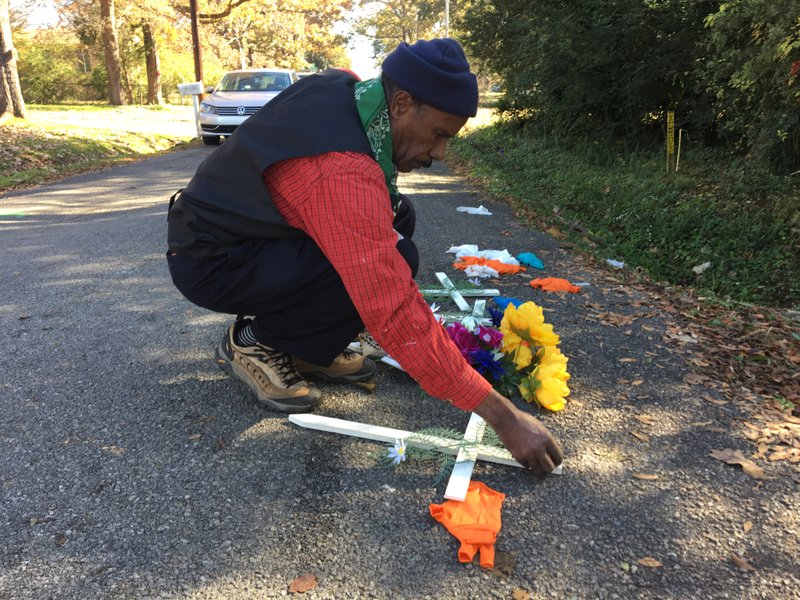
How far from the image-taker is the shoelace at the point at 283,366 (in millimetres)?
2579

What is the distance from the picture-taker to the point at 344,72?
7.18ft

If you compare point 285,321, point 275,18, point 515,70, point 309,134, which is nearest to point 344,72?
point 309,134

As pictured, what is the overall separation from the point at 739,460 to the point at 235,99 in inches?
531

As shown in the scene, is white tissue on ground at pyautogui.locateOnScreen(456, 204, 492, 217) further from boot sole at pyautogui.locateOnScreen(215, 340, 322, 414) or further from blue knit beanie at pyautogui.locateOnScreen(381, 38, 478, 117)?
blue knit beanie at pyautogui.locateOnScreen(381, 38, 478, 117)

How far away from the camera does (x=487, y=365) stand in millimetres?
2756

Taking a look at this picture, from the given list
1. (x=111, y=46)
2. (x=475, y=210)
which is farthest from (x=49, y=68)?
(x=475, y=210)

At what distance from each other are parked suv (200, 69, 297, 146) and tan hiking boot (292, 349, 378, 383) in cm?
1141

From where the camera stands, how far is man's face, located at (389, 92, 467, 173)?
1920 mm

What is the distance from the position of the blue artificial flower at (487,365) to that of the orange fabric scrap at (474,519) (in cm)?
75

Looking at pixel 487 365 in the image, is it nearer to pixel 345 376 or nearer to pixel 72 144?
pixel 345 376

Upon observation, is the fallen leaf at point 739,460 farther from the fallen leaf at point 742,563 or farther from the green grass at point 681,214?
the green grass at point 681,214

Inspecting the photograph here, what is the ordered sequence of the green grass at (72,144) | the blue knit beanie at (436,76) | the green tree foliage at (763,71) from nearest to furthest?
the blue knit beanie at (436,76) → the green tree foliage at (763,71) → the green grass at (72,144)

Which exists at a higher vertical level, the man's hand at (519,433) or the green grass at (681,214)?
the man's hand at (519,433)

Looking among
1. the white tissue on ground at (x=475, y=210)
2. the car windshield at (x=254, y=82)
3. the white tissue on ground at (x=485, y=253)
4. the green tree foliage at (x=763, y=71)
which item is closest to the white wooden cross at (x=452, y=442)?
the white tissue on ground at (x=485, y=253)
